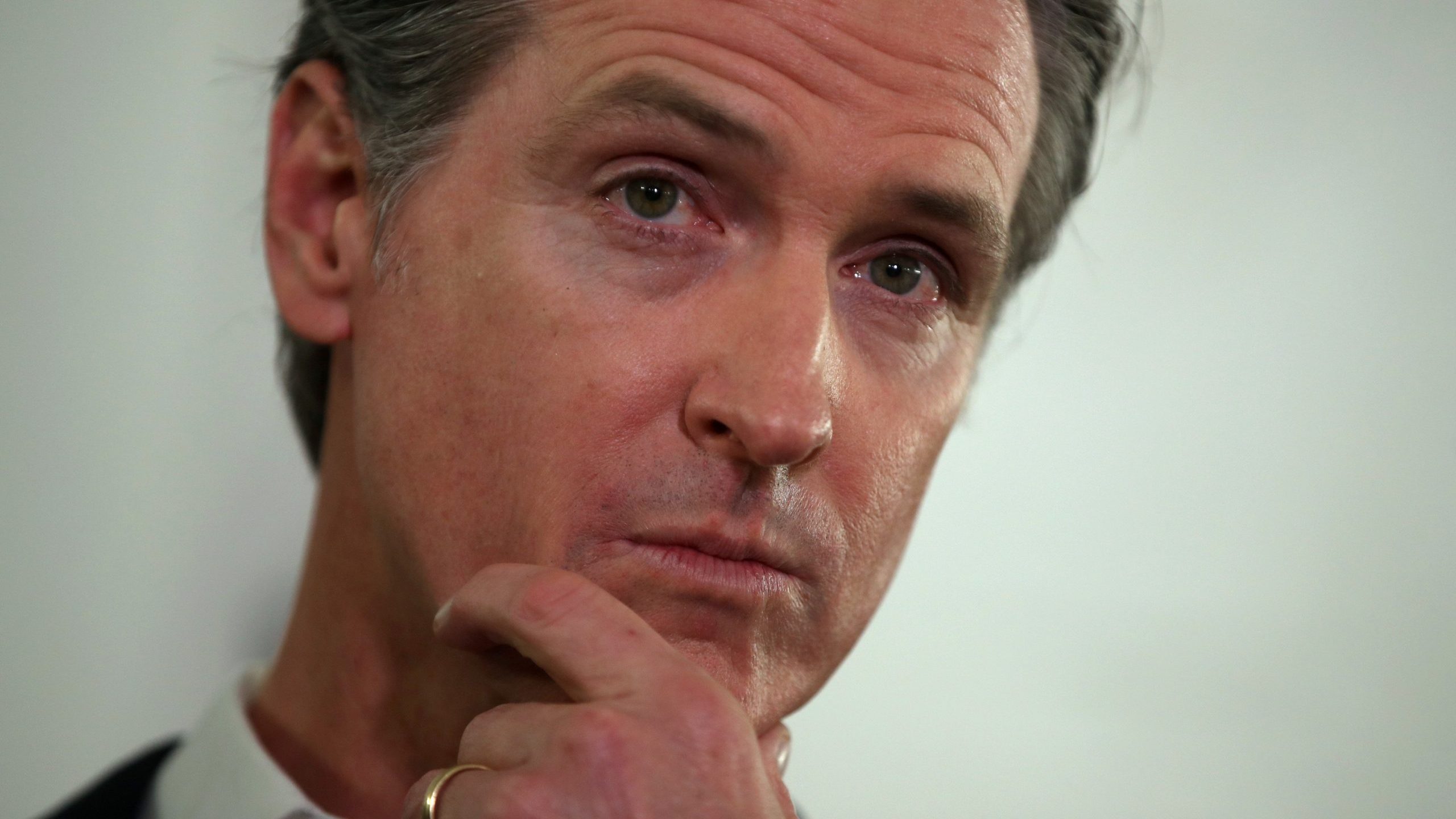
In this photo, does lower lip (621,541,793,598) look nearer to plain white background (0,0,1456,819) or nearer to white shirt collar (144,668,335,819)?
white shirt collar (144,668,335,819)

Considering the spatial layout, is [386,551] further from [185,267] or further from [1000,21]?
[185,267]

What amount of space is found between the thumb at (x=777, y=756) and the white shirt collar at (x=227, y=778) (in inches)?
20.2

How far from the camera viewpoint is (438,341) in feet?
4.15

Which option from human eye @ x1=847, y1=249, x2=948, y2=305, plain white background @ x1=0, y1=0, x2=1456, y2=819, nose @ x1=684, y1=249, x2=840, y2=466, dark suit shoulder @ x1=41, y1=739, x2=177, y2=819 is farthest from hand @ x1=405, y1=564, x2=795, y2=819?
plain white background @ x1=0, y1=0, x2=1456, y2=819

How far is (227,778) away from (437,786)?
0.56m

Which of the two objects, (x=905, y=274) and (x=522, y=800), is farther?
(x=905, y=274)

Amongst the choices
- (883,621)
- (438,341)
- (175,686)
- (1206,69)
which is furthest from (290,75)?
(1206,69)

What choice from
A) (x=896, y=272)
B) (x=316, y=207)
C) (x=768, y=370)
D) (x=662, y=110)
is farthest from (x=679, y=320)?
(x=316, y=207)

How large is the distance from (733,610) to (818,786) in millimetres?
2066

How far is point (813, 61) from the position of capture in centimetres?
124

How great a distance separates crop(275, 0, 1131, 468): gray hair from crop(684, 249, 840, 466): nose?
1.28 ft

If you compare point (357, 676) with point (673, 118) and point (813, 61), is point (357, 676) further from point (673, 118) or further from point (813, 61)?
point (813, 61)

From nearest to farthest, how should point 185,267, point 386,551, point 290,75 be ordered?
point 386,551 < point 290,75 < point 185,267

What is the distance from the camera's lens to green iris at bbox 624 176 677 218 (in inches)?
50.1
